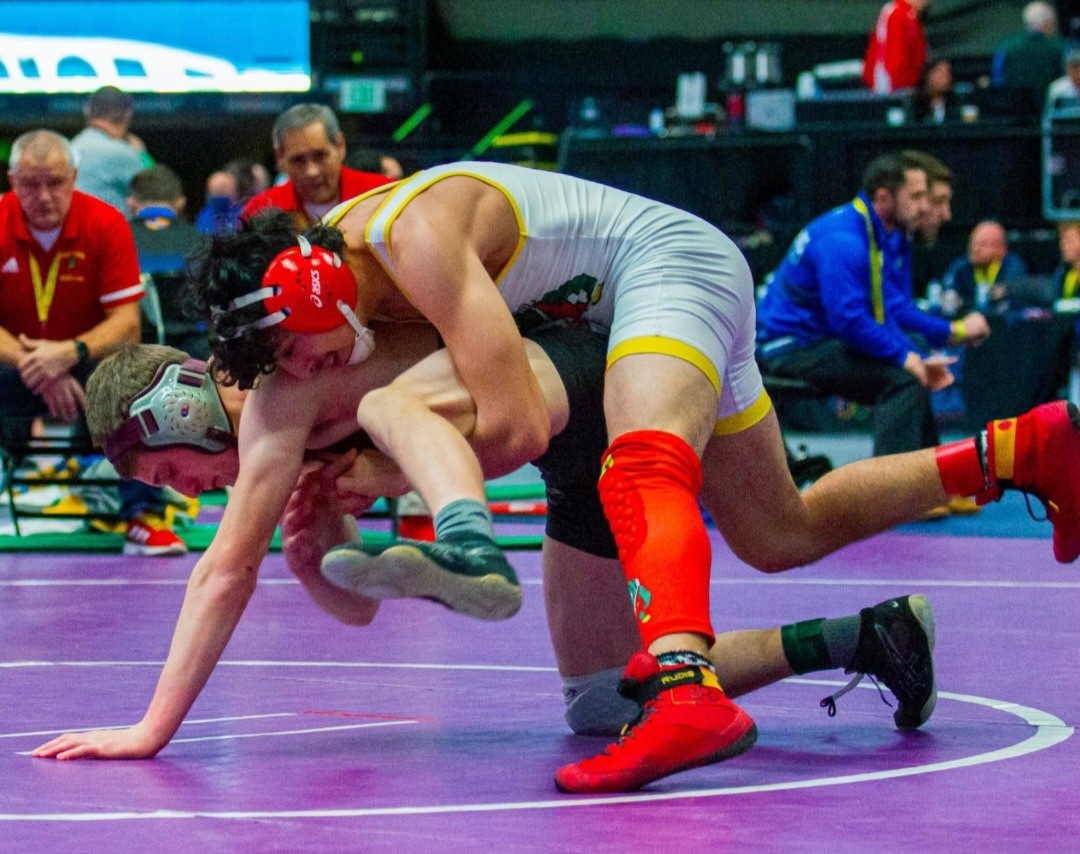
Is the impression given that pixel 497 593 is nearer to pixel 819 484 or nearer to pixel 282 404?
pixel 282 404

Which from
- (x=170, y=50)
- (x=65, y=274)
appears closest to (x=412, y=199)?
(x=65, y=274)

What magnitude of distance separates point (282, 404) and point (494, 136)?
13252 millimetres

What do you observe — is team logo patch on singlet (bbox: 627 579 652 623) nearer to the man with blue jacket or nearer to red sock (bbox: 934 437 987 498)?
red sock (bbox: 934 437 987 498)

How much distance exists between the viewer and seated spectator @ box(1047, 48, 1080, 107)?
12.7 m

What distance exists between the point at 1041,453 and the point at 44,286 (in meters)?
4.29

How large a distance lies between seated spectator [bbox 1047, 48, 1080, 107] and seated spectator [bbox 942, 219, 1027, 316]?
1.71 meters

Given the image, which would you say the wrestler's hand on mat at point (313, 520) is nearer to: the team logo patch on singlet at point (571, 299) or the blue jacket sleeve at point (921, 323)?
the team logo patch on singlet at point (571, 299)

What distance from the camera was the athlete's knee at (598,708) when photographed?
3480 millimetres

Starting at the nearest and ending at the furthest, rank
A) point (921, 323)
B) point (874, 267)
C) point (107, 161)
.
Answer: point (874, 267) → point (921, 323) → point (107, 161)

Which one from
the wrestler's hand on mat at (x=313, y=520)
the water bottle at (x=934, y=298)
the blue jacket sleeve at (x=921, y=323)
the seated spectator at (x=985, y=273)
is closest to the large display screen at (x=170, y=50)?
the water bottle at (x=934, y=298)

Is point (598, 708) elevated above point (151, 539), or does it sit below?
above

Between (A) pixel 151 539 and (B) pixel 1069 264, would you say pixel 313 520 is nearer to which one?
(A) pixel 151 539

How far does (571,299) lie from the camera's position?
3.38 m

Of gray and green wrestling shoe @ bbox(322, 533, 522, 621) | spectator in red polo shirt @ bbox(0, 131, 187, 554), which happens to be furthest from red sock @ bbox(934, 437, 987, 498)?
spectator in red polo shirt @ bbox(0, 131, 187, 554)
